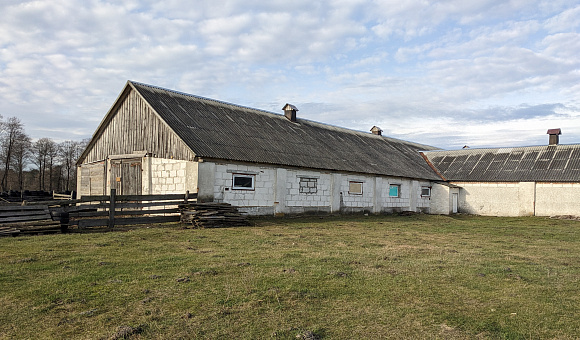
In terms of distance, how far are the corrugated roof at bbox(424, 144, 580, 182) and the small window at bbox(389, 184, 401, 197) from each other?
19.5 ft

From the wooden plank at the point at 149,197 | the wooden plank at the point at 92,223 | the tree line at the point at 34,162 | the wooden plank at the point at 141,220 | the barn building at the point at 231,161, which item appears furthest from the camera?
the tree line at the point at 34,162

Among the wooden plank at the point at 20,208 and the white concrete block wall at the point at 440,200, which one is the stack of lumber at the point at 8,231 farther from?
the white concrete block wall at the point at 440,200

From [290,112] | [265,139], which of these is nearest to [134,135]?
[265,139]

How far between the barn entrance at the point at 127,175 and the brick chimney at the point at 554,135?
28.9m

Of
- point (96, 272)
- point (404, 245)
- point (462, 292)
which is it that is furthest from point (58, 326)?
point (404, 245)

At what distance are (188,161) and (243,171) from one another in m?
2.61

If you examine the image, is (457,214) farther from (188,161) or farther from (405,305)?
(405,305)

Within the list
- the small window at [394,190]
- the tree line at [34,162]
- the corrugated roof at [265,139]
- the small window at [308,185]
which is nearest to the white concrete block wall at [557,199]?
the corrugated roof at [265,139]

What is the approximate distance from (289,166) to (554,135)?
22.2 meters

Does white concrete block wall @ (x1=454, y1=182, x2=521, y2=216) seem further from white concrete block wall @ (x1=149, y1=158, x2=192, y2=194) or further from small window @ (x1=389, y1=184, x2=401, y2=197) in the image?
white concrete block wall @ (x1=149, y1=158, x2=192, y2=194)

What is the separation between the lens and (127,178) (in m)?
21.9

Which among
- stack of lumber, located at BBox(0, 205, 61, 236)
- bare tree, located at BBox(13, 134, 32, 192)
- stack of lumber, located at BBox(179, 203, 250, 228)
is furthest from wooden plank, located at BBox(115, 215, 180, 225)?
bare tree, located at BBox(13, 134, 32, 192)

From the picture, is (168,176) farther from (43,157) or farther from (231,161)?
(43,157)

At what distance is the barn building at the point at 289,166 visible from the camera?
1972 centimetres
